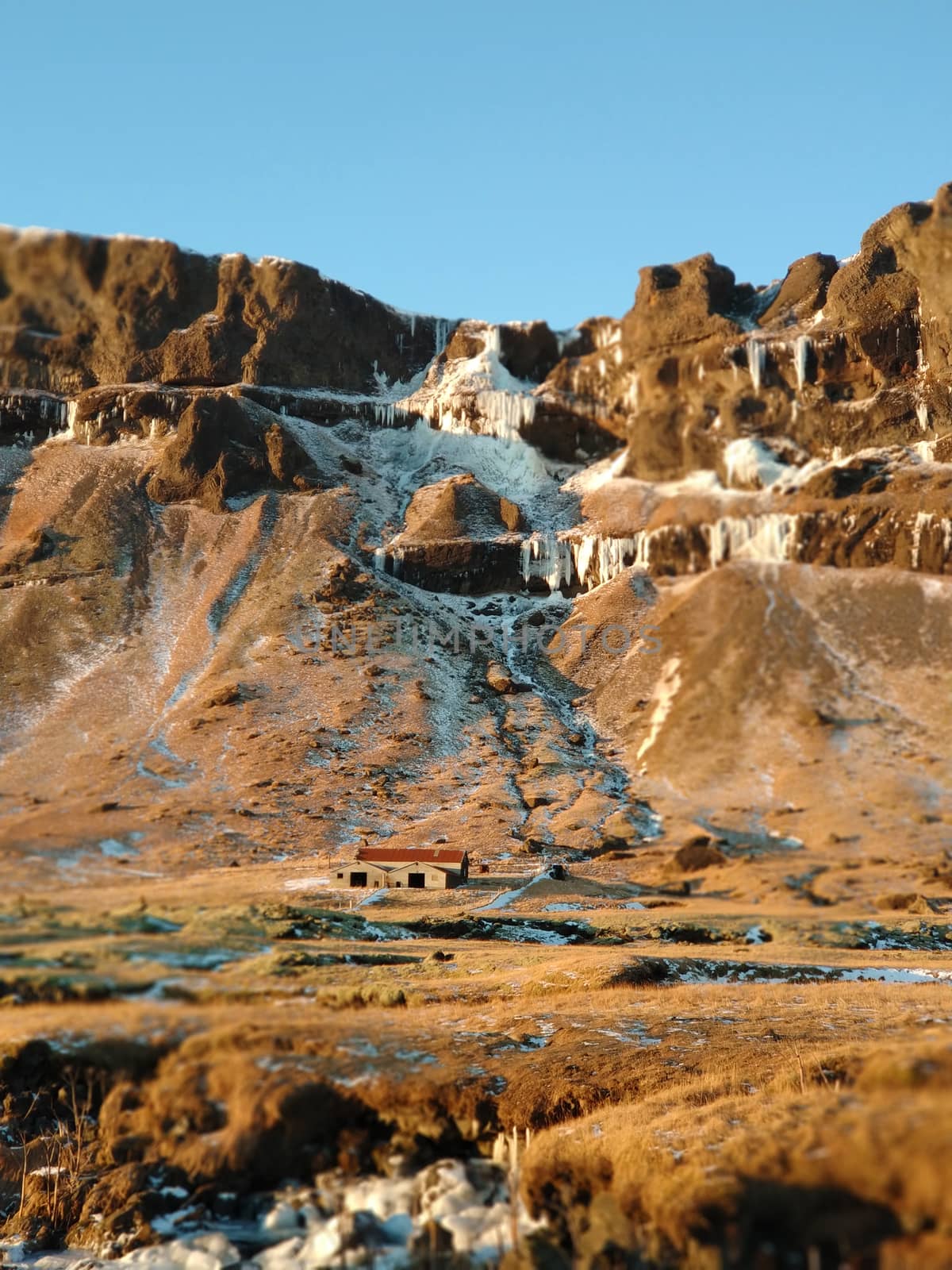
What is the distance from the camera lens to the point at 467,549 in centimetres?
8119

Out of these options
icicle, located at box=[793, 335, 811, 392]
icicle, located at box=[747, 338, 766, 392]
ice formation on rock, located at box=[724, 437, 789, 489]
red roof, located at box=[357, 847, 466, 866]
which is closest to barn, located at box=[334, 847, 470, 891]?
red roof, located at box=[357, 847, 466, 866]

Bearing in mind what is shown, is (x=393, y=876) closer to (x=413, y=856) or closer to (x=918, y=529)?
(x=413, y=856)

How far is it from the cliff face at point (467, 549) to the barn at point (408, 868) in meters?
1.09

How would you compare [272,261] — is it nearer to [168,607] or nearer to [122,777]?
[168,607]

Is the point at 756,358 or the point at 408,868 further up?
the point at 756,358

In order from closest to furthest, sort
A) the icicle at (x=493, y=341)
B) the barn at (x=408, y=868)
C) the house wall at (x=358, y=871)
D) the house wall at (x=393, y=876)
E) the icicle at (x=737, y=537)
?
the house wall at (x=358, y=871) → the house wall at (x=393, y=876) → the barn at (x=408, y=868) → the icicle at (x=737, y=537) → the icicle at (x=493, y=341)

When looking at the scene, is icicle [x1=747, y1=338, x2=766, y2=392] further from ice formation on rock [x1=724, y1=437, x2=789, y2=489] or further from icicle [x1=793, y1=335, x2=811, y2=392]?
icicle [x1=793, y1=335, x2=811, y2=392]

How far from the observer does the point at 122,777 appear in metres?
7.41

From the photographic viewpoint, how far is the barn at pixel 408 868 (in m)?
14.1

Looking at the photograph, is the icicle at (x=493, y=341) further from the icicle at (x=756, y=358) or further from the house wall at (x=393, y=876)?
the house wall at (x=393, y=876)

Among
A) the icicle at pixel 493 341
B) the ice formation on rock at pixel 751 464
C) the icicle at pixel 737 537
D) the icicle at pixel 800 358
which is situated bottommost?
the icicle at pixel 737 537

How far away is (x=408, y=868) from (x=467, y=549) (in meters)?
59.7

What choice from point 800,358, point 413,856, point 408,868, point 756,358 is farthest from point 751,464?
point 800,358

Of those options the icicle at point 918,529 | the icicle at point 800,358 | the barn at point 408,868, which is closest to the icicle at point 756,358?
the icicle at point 800,358
